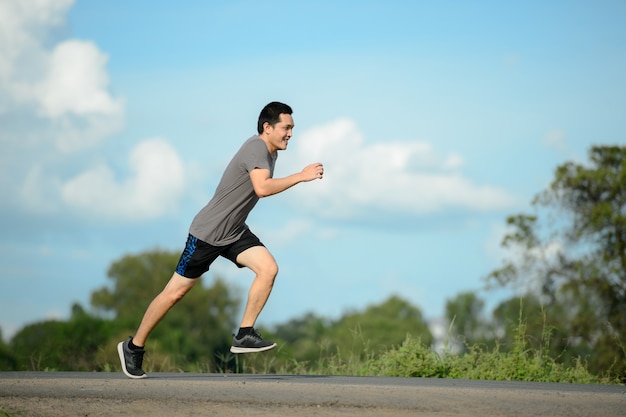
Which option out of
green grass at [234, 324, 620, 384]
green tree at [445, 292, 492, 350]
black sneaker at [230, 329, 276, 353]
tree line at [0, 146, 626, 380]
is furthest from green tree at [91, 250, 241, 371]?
black sneaker at [230, 329, 276, 353]

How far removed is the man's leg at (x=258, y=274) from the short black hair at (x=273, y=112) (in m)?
1.08

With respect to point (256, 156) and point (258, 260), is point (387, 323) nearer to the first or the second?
point (258, 260)

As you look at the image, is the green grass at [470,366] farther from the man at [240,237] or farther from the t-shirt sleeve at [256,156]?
the t-shirt sleeve at [256,156]

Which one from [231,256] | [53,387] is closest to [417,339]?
[231,256]

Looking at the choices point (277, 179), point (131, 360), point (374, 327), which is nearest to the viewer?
point (277, 179)

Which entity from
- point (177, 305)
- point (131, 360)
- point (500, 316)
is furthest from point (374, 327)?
point (131, 360)

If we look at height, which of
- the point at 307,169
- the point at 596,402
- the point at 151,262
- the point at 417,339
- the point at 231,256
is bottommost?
the point at 596,402

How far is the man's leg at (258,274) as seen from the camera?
7270 mm

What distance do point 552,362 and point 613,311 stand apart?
1883 cm

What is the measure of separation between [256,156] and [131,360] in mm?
2299

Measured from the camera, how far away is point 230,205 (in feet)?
24.1

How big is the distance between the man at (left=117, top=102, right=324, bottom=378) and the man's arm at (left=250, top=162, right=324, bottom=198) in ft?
0.59

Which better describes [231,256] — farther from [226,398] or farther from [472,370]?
[472,370]

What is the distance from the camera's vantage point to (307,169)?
22.0 feet
